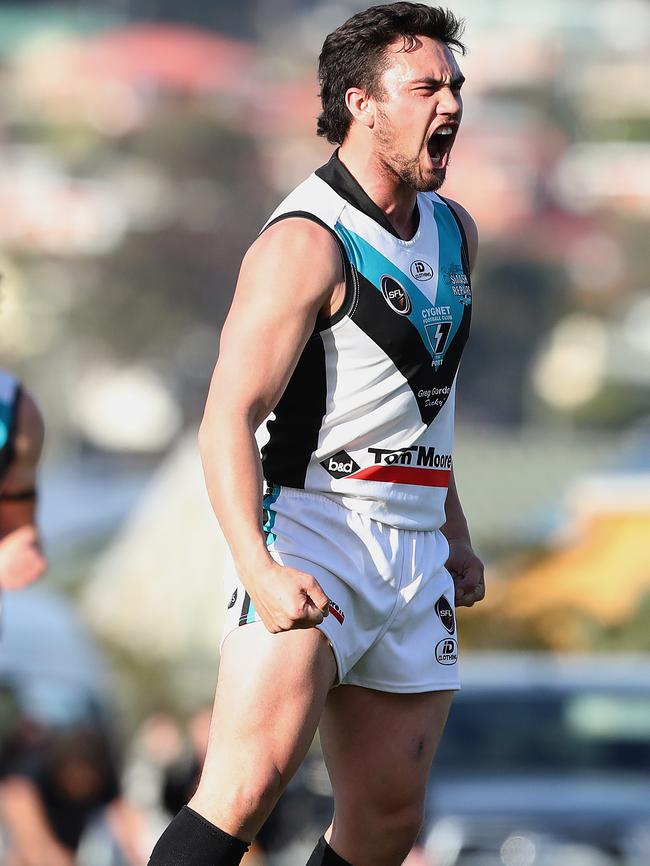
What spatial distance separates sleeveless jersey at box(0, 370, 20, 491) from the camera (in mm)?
4750

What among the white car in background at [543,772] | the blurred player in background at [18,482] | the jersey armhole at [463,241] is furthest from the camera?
the white car in background at [543,772]

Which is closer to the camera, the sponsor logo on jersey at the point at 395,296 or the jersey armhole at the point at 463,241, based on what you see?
the sponsor logo on jersey at the point at 395,296

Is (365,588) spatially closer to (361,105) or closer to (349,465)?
(349,465)

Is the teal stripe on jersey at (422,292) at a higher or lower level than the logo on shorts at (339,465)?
higher

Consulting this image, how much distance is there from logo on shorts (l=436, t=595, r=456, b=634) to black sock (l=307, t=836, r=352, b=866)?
0.57 m

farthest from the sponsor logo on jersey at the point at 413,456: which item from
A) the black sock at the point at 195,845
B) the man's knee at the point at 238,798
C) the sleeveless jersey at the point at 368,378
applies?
the black sock at the point at 195,845

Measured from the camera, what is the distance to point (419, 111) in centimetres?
351

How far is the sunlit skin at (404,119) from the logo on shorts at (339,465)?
55 cm

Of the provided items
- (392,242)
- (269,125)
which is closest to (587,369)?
(269,125)

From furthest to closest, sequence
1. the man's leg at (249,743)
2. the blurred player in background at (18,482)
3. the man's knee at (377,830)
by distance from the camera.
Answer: the blurred player in background at (18,482) < the man's knee at (377,830) < the man's leg at (249,743)

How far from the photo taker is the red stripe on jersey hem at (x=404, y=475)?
11.6 feet

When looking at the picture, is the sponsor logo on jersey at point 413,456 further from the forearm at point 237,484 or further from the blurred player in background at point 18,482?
the blurred player in background at point 18,482

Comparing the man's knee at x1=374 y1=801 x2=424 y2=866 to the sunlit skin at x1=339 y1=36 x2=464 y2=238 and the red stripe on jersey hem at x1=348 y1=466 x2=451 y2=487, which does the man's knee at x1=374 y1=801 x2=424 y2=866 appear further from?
the sunlit skin at x1=339 y1=36 x2=464 y2=238

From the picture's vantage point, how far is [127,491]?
25328 millimetres
